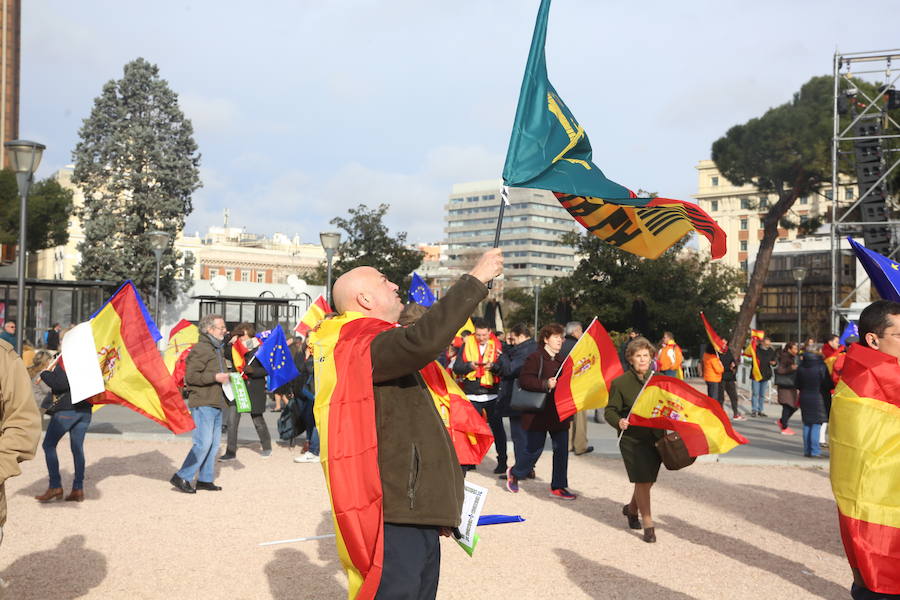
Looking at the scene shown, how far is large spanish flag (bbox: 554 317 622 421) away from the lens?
922 cm

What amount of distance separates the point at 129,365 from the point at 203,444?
112 centimetres

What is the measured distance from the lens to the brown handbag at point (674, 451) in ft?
23.6

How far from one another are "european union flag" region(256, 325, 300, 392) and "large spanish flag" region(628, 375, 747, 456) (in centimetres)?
633

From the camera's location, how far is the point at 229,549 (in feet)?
22.7

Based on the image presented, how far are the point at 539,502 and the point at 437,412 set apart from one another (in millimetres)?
5908

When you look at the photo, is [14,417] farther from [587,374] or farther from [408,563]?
[587,374]

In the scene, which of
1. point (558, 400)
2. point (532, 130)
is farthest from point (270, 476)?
point (532, 130)

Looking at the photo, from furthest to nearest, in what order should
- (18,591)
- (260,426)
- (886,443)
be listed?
(260,426) → (18,591) → (886,443)

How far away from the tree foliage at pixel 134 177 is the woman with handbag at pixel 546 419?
3806cm

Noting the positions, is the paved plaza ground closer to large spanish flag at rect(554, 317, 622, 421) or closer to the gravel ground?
the gravel ground

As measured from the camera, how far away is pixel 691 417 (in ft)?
23.8

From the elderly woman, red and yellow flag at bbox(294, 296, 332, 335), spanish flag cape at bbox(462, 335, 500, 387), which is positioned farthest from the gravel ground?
red and yellow flag at bbox(294, 296, 332, 335)

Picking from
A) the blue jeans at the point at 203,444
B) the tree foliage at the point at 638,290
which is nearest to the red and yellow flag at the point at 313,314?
the blue jeans at the point at 203,444

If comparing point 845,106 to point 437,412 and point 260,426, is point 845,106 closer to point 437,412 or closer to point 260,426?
point 260,426
